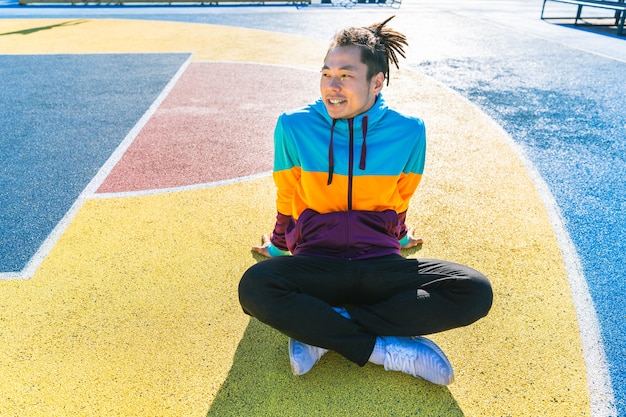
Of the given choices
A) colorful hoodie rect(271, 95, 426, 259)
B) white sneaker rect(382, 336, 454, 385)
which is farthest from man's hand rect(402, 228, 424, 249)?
white sneaker rect(382, 336, 454, 385)

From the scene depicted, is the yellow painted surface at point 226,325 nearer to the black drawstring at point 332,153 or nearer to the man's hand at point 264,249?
the man's hand at point 264,249

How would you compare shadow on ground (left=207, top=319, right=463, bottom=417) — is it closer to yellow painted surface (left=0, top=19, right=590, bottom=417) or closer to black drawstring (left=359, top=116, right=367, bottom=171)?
yellow painted surface (left=0, top=19, right=590, bottom=417)

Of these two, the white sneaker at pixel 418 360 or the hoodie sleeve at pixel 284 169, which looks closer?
the white sneaker at pixel 418 360

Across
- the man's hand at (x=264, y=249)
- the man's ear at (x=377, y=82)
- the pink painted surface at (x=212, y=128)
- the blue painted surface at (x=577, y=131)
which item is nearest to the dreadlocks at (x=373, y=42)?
the man's ear at (x=377, y=82)

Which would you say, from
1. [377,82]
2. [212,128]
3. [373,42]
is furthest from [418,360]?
[212,128]

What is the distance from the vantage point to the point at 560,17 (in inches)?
627

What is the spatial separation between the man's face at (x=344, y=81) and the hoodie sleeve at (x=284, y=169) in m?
0.33

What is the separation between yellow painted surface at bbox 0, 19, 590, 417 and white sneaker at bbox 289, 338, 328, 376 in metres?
0.09

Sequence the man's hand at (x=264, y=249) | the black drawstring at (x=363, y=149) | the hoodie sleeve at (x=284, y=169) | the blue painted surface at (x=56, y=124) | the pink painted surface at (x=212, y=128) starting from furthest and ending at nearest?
the pink painted surface at (x=212, y=128) → the blue painted surface at (x=56, y=124) → the man's hand at (x=264, y=249) → the hoodie sleeve at (x=284, y=169) → the black drawstring at (x=363, y=149)

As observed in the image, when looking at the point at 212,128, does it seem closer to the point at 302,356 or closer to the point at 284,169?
the point at 284,169

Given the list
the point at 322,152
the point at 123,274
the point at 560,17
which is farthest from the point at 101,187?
the point at 560,17

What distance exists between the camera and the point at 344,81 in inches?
107

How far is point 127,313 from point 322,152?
63.4 inches

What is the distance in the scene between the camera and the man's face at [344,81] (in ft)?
8.89
